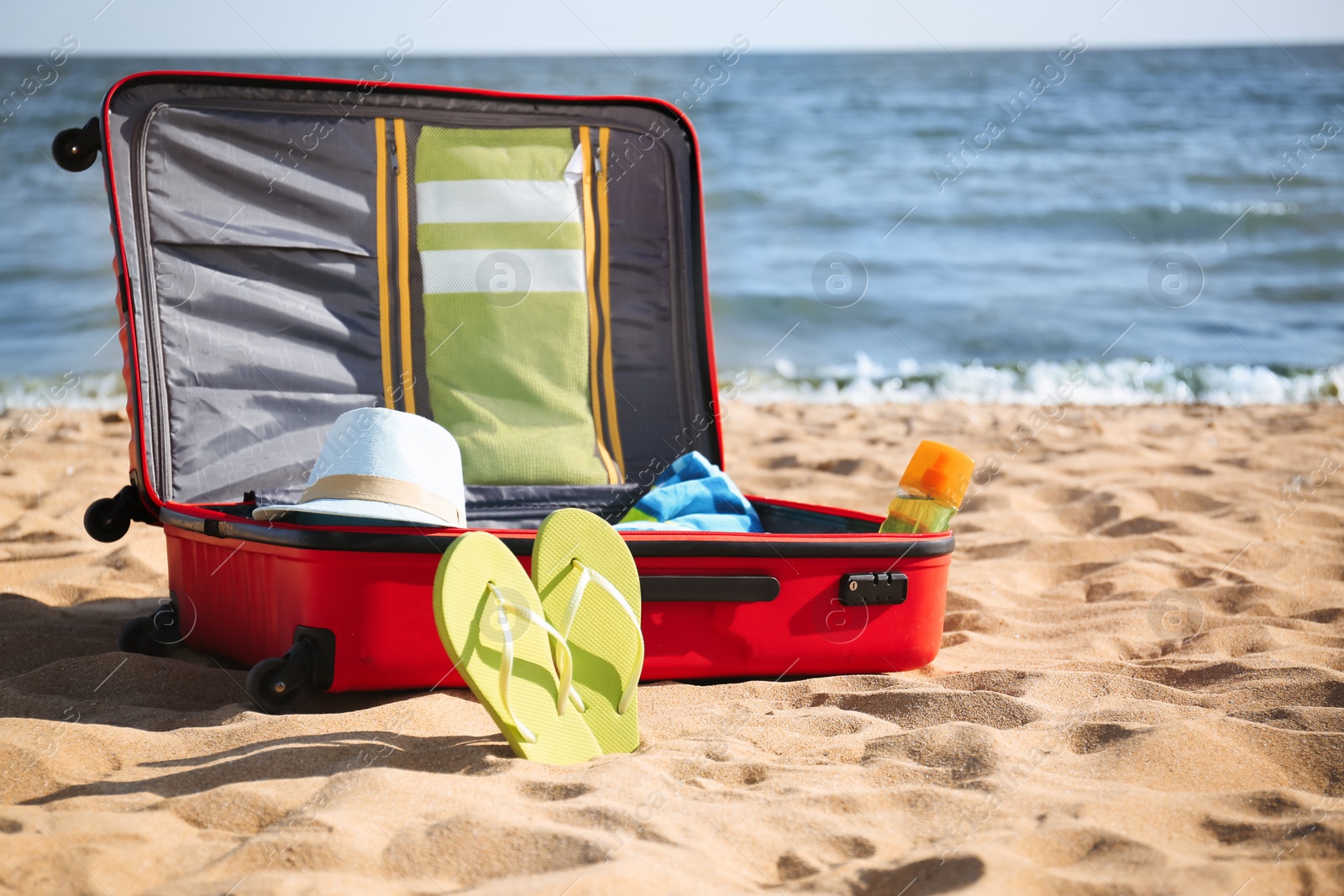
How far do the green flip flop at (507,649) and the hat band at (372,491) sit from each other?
0.28 m

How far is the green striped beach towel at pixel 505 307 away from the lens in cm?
285

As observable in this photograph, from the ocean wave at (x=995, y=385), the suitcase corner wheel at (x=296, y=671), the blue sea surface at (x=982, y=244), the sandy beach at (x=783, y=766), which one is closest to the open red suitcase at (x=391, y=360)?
the suitcase corner wheel at (x=296, y=671)

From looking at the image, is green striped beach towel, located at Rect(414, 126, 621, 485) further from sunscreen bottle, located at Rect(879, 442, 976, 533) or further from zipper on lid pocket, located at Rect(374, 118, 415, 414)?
sunscreen bottle, located at Rect(879, 442, 976, 533)

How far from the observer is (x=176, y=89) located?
2574mm

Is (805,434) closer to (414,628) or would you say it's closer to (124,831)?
(414,628)

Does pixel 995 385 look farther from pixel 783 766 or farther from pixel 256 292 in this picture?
pixel 783 766

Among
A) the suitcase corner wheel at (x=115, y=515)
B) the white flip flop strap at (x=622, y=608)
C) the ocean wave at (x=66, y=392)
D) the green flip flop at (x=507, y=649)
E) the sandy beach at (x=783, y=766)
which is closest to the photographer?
the sandy beach at (x=783, y=766)

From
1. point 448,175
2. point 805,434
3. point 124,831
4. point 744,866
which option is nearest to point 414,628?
point 124,831

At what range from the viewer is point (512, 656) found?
61.3 inches

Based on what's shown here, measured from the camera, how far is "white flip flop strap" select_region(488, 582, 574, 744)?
156cm

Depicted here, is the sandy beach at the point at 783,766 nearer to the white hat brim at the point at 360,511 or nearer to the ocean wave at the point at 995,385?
the white hat brim at the point at 360,511

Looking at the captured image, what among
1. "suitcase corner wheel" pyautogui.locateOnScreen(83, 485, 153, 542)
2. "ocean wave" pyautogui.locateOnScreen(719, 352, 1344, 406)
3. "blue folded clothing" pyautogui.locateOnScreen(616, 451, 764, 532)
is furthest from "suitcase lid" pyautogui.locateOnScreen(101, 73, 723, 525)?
"ocean wave" pyautogui.locateOnScreen(719, 352, 1344, 406)

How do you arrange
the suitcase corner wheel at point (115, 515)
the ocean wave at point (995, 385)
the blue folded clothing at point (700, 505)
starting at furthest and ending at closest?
the ocean wave at point (995, 385) < the blue folded clothing at point (700, 505) < the suitcase corner wheel at point (115, 515)

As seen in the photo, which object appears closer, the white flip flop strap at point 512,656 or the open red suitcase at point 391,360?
the white flip flop strap at point 512,656
